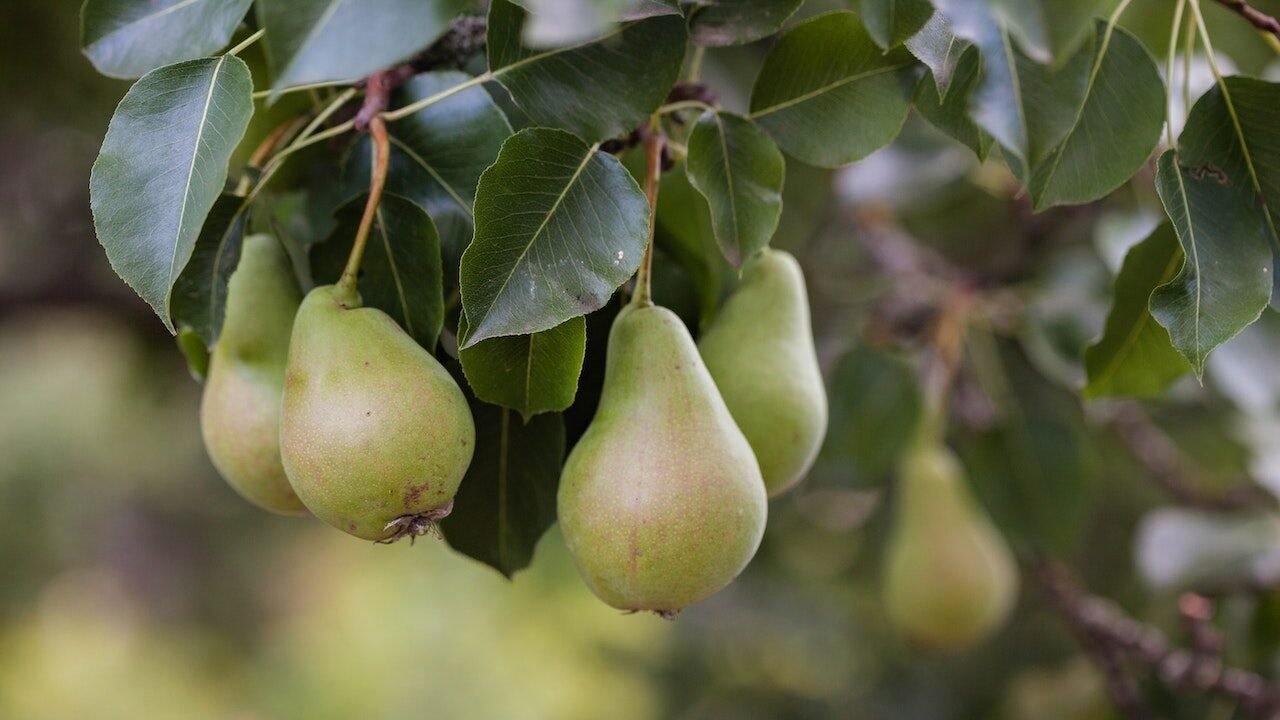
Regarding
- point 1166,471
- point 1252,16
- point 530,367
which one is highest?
point 1252,16

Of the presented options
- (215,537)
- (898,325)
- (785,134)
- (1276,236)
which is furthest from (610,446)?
(215,537)

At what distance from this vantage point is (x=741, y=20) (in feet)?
1.82

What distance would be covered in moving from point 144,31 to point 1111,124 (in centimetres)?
50

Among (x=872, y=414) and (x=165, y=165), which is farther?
(x=872, y=414)

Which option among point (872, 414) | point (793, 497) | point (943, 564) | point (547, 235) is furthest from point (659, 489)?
point (793, 497)

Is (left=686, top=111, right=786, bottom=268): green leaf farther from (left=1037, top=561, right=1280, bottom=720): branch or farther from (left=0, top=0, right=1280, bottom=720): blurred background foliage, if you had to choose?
(left=1037, top=561, right=1280, bottom=720): branch

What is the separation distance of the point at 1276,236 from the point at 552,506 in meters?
0.43

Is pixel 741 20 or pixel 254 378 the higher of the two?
pixel 741 20

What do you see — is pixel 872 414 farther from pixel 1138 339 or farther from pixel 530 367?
pixel 530 367

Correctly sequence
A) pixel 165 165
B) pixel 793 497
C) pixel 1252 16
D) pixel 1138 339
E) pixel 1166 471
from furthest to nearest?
pixel 793 497, pixel 1166 471, pixel 1138 339, pixel 1252 16, pixel 165 165

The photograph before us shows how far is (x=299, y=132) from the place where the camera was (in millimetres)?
684

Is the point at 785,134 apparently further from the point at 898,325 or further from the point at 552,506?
the point at 898,325

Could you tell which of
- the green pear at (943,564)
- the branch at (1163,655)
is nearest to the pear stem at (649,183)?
the green pear at (943,564)

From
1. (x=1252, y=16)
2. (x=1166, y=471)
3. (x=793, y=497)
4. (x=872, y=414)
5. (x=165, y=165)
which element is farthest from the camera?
(x=793, y=497)
